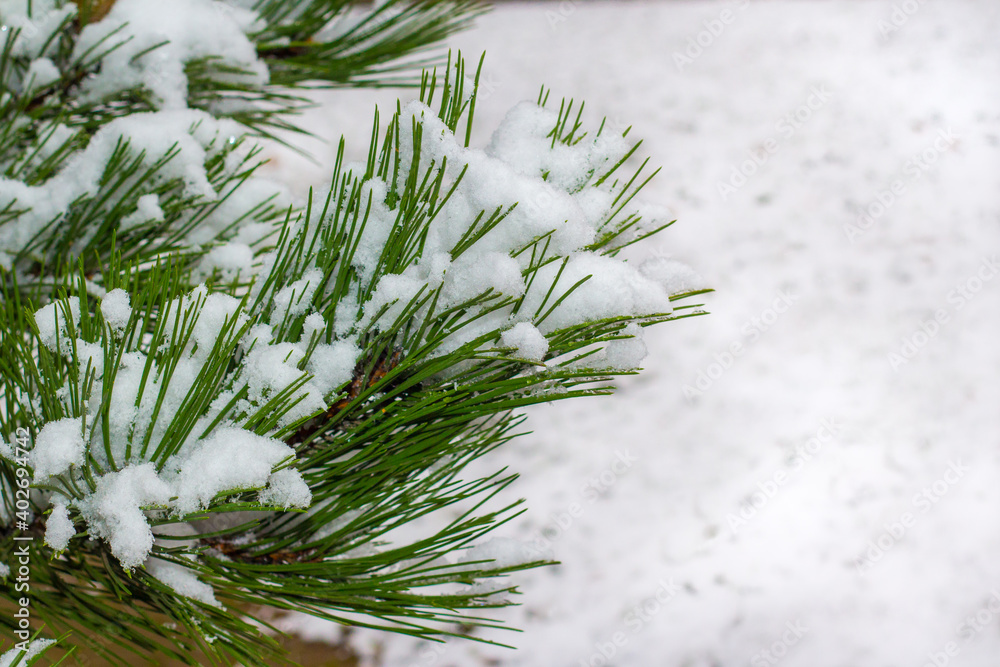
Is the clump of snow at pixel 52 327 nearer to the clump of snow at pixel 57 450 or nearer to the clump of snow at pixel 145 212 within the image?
Result: the clump of snow at pixel 57 450

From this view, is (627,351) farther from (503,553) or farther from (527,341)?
(503,553)

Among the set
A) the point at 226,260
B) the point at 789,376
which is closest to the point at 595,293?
the point at 226,260

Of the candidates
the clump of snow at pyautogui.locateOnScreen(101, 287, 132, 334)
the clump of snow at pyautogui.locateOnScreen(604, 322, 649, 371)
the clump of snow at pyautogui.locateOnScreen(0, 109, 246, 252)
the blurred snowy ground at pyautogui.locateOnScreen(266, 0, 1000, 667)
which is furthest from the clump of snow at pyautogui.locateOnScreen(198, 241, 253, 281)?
the blurred snowy ground at pyautogui.locateOnScreen(266, 0, 1000, 667)

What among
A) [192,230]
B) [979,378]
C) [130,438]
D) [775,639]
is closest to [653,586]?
[775,639]

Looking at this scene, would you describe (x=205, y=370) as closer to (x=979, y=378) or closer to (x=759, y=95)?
(x=979, y=378)

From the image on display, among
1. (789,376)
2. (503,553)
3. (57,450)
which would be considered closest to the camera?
(57,450)
